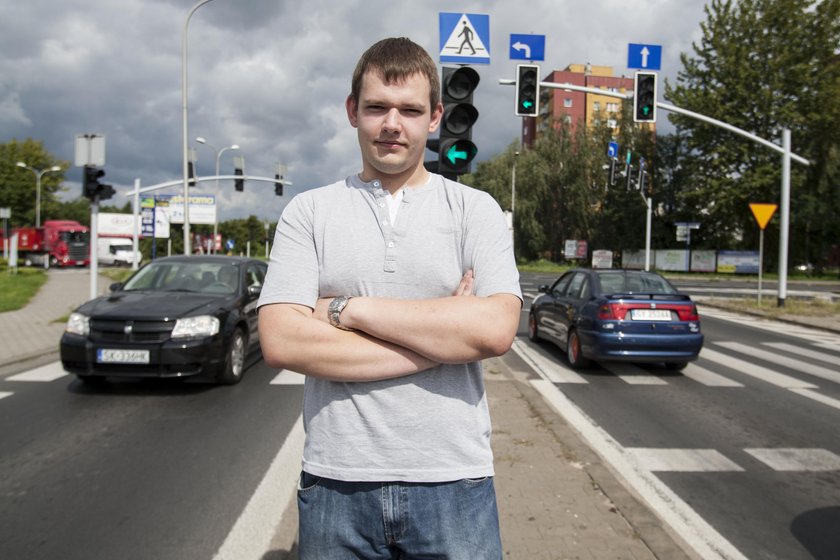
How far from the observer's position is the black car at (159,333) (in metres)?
6.84

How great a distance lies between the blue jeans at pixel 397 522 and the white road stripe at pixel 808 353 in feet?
34.6

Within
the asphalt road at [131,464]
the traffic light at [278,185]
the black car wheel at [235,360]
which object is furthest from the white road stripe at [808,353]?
the traffic light at [278,185]

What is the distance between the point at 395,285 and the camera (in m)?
1.64

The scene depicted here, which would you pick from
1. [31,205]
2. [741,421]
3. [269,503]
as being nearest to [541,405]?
[741,421]

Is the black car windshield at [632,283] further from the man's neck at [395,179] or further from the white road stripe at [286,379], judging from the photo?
the man's neck at [395,179]

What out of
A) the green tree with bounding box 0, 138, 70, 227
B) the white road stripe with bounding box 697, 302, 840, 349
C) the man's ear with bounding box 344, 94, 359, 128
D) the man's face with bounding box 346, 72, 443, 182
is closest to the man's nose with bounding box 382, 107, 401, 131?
the man's face with bounding box 346, 72, 443, 182

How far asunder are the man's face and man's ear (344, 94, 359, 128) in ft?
0.10

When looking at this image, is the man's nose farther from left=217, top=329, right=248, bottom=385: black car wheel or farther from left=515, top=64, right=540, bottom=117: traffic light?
left=515, top=64, right=540, bottom=117: traffic light

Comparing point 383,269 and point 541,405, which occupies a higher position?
point 383,269

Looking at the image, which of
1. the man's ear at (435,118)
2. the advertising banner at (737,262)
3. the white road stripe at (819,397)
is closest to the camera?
the man's ear at (435,118)

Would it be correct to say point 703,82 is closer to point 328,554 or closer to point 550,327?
point 550,327

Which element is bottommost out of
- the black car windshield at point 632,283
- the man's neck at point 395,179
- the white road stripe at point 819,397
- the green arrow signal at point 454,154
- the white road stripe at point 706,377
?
the white road stripe at point 706,377

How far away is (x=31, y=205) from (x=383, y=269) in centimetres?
6939

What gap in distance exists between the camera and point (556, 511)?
139 inches
